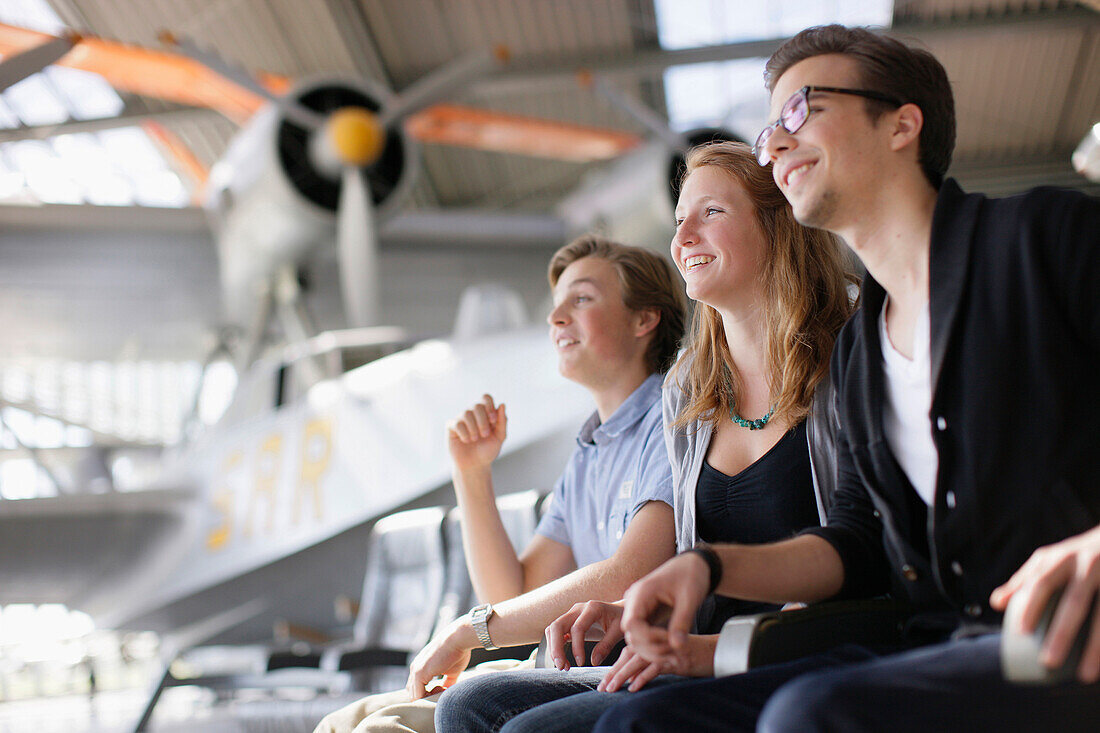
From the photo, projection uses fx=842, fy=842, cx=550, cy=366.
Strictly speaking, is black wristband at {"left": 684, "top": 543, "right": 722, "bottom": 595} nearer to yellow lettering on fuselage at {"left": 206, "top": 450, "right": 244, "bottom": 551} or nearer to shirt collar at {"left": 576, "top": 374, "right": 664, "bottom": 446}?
shirt collar at {"left": 576, "top": 374, "right": 664, "bottom": 446}

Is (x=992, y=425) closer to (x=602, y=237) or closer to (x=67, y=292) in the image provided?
(x=602, y=237)

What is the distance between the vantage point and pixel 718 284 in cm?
125

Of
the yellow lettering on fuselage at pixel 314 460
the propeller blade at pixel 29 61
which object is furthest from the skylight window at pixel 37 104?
the yellow lettering on fuselage at pixel 314 460

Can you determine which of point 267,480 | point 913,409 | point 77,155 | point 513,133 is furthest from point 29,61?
point 77,155

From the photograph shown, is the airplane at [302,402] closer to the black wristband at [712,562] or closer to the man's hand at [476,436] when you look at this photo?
the man's hand at [476,436]

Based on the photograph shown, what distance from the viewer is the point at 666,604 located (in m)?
0.85

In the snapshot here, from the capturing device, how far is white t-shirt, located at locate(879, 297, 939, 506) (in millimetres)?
919

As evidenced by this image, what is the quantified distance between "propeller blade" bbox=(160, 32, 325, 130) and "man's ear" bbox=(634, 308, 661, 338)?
207 inches

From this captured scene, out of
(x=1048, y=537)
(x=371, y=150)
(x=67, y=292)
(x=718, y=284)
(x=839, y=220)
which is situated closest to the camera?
(x=1048, y=537)

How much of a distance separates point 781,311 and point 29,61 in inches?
176

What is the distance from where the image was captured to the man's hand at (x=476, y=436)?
1.62m

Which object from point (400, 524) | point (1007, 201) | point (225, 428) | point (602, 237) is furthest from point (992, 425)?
point (225, 428)

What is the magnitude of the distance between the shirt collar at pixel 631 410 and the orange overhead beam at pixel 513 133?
27.2ft

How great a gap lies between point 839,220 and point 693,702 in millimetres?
566
